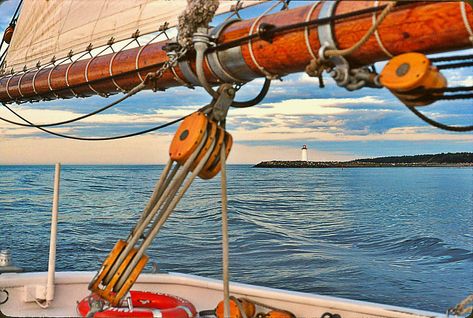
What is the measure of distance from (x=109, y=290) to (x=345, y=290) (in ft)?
31.2

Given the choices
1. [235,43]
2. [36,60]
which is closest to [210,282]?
[235,43]

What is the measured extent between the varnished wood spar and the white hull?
151 centimetres

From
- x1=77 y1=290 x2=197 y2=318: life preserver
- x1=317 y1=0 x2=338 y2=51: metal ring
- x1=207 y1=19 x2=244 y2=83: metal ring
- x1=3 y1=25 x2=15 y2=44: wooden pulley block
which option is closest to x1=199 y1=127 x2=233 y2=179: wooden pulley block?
x1=207 y1=19 x2=244 y2=83: metal ring

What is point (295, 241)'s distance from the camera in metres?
18.5

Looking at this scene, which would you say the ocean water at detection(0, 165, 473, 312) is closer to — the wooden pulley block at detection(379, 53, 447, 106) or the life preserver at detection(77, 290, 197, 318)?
the life preserver at detection(77, 290, 197, 318)

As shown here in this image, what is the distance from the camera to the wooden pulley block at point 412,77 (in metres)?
2.39

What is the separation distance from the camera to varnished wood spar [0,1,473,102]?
2.39 m

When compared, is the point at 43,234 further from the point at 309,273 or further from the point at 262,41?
the point at 262,41

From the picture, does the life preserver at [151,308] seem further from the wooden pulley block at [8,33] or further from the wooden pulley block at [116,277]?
the wooden pulley block at [8,33]

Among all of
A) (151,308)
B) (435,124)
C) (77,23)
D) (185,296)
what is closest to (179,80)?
(435,124)

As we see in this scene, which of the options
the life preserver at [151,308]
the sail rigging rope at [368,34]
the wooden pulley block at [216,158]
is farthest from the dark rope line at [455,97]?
the life preserver at [151,308]

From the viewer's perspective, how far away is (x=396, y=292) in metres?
11.8

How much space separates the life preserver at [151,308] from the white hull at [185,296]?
266mm

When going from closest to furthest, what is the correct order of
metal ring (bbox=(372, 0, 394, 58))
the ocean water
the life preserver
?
metal ring (bbox=(372, 0, 394, 58))
the life preserver
the ocean water
